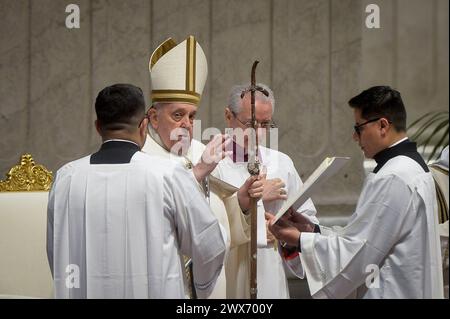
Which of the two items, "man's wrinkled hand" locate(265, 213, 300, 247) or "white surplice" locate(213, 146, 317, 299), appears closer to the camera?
"man's wrinkled hand" locate(265, 213, 300, 247)

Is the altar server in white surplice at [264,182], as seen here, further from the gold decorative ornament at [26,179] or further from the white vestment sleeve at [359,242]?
the gold decorative ornament at [26,179]

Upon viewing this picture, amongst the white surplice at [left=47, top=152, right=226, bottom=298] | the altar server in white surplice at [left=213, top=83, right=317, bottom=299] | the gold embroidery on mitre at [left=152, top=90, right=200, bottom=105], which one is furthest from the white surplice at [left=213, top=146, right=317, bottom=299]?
the white surplice at [left=47, top=152, right=226, bottom=298]

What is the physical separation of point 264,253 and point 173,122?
81 cm

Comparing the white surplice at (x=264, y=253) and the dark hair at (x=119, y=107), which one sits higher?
the dark hair at (x=119, y=107)

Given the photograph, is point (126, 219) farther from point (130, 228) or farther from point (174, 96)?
point (174, 96)

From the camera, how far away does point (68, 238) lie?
3402 mm

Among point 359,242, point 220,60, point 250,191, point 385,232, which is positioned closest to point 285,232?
point 250,191

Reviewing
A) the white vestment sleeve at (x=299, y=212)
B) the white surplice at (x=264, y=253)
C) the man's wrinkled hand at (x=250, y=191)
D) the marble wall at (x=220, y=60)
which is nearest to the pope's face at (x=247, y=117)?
the white surplice at (x=264, y=253)

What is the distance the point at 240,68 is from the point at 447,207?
1.90m

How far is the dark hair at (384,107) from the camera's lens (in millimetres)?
3564

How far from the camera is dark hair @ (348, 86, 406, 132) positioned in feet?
11.7

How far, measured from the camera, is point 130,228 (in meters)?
3.34

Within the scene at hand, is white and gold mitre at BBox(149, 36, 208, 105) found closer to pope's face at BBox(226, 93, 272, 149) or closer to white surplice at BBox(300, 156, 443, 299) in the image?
pope's face at BBox(226, 93, 272, 149)
